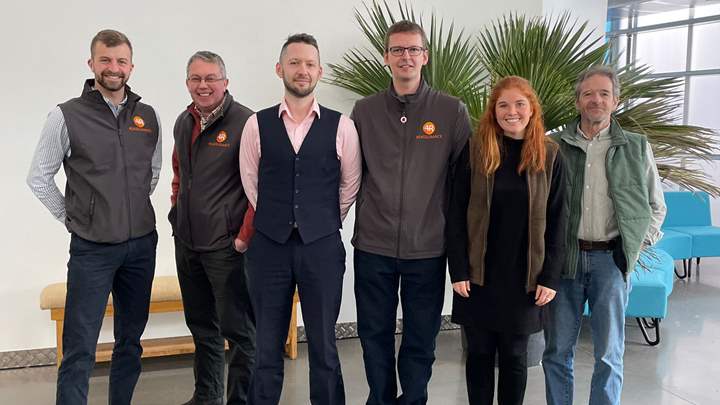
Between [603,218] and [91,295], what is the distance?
2052 millimetres

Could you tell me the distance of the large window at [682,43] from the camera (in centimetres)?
801

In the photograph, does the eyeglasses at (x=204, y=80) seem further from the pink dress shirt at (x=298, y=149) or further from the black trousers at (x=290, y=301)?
the black trousers at (x=290, y=301)

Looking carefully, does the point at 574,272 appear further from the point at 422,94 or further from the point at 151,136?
the point at 151,136

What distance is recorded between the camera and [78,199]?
261 cm

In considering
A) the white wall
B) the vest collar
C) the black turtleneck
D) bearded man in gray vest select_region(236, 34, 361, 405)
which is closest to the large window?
the white wall

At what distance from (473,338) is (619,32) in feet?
25.0

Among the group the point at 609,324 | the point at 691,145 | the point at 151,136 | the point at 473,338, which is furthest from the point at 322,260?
the point at 691,145

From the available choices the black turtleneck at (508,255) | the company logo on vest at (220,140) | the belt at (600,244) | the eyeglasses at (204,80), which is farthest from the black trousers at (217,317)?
the belt at (600,244)

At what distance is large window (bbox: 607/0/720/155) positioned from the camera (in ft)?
26.3

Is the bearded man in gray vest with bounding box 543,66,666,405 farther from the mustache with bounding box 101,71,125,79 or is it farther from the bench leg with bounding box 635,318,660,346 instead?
the bench leg with bounding box 635,318,660,346

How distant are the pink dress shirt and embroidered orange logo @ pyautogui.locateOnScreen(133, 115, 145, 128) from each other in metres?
0.43

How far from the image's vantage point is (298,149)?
2545mm

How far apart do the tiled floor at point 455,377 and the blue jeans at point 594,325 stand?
2.22ft

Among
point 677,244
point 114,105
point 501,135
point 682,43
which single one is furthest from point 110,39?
point 682,43
